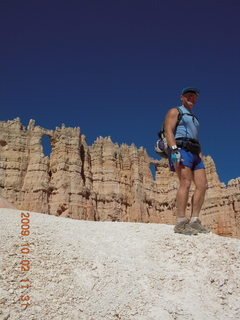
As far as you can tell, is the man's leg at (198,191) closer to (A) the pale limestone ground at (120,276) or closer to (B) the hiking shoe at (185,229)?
(B) the hiking shoe at (185,229)

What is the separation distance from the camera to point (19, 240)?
15.8 feet

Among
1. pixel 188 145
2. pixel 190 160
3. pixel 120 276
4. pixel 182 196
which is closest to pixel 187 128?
pixel 188 145

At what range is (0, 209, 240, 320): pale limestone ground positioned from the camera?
3.45m

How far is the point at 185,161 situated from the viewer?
18.9ft

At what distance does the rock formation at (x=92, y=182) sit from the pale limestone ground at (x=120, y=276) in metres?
25.7

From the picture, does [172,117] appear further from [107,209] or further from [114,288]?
[107,209]

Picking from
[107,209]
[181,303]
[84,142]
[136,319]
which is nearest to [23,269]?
[136,319]

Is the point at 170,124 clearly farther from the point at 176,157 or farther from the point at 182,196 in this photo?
the point at 182,196

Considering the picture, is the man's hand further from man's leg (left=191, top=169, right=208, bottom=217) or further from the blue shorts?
man's leg (left=191, top=169, right=208, bottom=217)

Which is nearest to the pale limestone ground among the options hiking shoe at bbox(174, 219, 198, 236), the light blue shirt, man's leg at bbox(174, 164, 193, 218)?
hiking shoe at bbox(174, 219, 198, 236)

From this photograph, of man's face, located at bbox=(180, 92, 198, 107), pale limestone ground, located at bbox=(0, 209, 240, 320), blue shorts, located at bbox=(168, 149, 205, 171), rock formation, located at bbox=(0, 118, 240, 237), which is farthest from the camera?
rock formation, located at bbox=(0, 118, 240, 237)

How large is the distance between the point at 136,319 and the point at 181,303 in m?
0.61

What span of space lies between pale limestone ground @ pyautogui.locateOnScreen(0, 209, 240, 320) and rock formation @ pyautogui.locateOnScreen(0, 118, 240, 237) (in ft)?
84.3

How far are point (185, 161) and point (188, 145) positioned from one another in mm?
320
